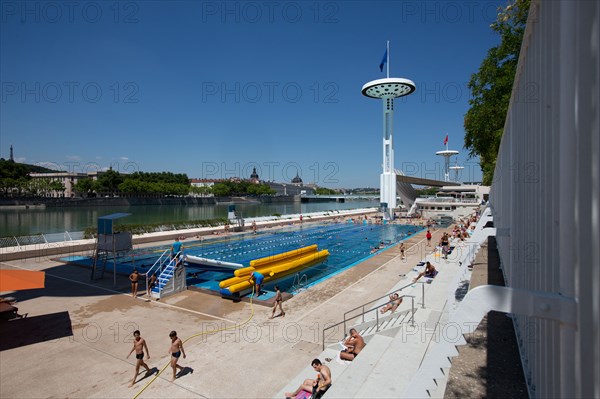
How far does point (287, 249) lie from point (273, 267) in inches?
395

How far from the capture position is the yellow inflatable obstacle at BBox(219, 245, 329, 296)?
13.5 metres

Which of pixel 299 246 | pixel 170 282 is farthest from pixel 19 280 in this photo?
pixel 299 246

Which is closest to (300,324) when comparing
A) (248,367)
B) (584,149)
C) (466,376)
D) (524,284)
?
(248,367)

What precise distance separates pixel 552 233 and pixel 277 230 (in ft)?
117

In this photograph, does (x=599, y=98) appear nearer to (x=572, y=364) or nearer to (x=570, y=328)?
(x=570, y=328)

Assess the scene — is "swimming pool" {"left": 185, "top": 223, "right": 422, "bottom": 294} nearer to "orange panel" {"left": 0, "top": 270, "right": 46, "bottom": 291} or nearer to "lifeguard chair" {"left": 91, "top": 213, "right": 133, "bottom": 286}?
"lifeguard chair" {"left": 91, "top": 213, "right": 133, "bottom": 286}

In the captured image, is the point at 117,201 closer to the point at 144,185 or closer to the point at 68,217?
the point at 144,185

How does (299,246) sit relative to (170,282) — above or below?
below

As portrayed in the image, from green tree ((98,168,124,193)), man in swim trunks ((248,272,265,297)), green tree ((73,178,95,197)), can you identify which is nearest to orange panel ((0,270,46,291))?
man in swim trunks ((248,272,265,297))

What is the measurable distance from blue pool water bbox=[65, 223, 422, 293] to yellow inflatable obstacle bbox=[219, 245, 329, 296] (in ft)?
1.52

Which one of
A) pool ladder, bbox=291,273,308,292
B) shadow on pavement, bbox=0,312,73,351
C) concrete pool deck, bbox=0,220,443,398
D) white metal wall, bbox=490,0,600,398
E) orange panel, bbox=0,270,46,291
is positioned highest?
white metal wall, bbox=490,0,600,398

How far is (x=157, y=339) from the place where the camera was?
9461 millimetres

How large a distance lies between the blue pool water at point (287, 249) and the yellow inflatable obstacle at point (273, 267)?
0.46 meters

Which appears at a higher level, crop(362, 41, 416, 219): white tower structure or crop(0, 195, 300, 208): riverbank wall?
crop(362, 41, 416, 219): white tower structure
